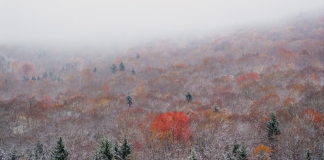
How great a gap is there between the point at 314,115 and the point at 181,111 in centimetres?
2918

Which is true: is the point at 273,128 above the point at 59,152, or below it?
below

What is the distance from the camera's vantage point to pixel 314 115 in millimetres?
52969

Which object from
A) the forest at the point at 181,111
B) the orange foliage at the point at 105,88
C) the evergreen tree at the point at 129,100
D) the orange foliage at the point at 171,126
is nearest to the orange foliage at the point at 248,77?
the forest at the point at 181,111

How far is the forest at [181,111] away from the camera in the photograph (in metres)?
47.0

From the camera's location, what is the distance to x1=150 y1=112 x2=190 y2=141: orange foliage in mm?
58487

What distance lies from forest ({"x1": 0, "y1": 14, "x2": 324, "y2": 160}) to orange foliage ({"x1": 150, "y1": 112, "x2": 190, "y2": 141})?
219 mm

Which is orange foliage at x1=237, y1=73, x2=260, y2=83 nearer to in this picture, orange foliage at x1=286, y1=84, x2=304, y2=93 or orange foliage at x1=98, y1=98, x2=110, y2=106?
orange foliage at x1=286, y1=84, x2=304, y2=93

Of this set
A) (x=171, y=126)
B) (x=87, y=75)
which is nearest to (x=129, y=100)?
(x=171, y=126)

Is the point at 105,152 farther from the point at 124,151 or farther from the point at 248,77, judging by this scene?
the point at 248,77

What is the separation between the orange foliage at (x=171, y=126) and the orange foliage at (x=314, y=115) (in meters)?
23.8

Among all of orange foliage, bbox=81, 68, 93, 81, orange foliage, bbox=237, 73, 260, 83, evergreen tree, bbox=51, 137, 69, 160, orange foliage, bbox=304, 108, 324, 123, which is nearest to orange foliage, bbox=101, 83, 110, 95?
orange foliage, bbox=81, 68, 93, 81

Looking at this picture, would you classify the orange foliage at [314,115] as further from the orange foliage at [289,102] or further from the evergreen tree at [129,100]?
the evergreen tree at [129,100]

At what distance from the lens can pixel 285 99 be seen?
2594 inches

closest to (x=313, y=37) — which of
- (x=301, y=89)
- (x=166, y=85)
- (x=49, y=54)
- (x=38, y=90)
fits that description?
(x=301, y=89)
